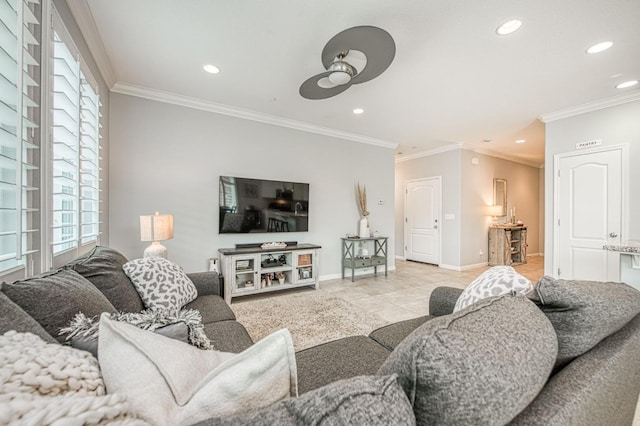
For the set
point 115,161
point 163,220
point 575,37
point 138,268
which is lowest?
point 138,268

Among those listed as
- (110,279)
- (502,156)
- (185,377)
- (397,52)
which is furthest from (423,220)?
(185,377)

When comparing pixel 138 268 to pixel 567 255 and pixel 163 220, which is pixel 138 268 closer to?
pixel 163 220

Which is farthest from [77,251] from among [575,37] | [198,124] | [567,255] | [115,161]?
[567,255]

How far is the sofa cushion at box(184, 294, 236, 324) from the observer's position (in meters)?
1.72

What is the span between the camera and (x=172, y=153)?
329 cm

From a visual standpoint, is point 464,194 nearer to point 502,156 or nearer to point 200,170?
point 502,156

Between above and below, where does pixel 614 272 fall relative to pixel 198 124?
below

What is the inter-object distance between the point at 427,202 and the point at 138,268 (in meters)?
5.67

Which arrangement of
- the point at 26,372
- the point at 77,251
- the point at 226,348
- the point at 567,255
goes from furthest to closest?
the point at 567,255
the point at 77,251
the point at 226,348
the point at 26,372

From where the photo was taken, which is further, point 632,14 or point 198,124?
point 198,124

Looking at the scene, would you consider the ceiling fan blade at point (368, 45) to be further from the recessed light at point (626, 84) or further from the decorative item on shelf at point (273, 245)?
the recessed light at point (626, 84)

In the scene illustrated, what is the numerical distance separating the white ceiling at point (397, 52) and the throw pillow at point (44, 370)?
2.21m

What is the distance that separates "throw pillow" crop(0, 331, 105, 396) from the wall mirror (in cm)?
712

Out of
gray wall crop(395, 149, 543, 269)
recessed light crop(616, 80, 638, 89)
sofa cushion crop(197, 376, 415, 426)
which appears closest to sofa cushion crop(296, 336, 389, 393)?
sofa cushion crop(197, 376, 415, 426)
